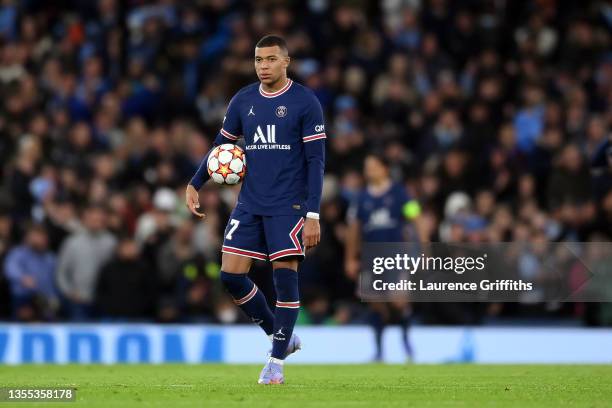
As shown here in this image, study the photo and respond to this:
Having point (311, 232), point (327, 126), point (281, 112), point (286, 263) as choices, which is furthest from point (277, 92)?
point (327, 126)

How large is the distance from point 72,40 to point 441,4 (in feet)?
18.0

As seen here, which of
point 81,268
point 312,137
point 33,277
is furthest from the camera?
point 81,268

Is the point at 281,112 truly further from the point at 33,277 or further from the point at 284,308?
the point at 33,277

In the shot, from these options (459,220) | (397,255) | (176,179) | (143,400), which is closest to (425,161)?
(459,220)

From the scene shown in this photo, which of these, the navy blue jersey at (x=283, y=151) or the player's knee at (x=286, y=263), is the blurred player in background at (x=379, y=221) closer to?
the navy blue jersey at (x=283, y=151)

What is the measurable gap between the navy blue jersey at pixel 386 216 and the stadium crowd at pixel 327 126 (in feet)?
3.92

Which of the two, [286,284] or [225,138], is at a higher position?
[225,138]

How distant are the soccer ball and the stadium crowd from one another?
6.02 metres

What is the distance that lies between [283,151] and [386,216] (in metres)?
4.89

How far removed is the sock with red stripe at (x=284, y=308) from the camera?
9406mm

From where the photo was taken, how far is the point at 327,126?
18391 mm

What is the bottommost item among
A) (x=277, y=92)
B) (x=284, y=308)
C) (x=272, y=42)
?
(x=284, y=308)

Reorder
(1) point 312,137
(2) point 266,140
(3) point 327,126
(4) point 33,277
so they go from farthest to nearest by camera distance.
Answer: (3) point 327,126
(4) point 33,277
(2) point 266,140
(1) point 312,137

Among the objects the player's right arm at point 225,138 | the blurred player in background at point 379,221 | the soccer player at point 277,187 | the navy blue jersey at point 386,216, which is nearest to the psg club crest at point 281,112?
the soccer player at point 277,187
